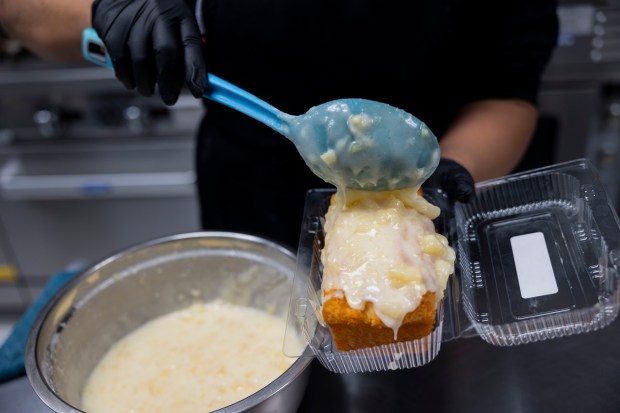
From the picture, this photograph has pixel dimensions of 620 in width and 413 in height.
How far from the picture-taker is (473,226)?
2.72 ft

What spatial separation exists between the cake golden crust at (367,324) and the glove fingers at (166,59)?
46 cm

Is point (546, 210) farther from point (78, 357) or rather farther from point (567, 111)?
point (567, 111)

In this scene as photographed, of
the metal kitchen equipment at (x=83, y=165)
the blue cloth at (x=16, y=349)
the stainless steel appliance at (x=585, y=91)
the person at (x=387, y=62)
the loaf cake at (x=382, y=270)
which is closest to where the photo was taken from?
the loaf cake at (x=382, y=270)

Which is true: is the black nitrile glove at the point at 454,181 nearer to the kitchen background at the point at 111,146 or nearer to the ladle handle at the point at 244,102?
the ladle handle at the point at 244,102

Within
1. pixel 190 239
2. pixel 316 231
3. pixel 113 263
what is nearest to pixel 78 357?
pixel 113 263

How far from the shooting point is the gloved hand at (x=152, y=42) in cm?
89

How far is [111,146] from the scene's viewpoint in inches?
75.0

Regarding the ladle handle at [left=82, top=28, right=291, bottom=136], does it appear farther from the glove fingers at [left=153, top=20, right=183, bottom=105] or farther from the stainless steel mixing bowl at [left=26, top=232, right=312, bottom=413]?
the stainless steel mixing bowl at [left=26, top=232, right=312, bottom=413]

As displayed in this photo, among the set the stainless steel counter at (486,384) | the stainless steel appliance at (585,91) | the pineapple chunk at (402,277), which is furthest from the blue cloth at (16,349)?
the stainless steel appliance at (585,91)

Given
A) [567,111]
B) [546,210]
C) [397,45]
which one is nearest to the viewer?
[546,210]

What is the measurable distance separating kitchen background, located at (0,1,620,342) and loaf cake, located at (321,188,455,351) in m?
1.14

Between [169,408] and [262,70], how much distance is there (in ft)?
2.15

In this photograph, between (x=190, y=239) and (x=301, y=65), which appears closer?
(x=190, y=239)

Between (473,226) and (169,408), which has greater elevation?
Answer: (473,226)
